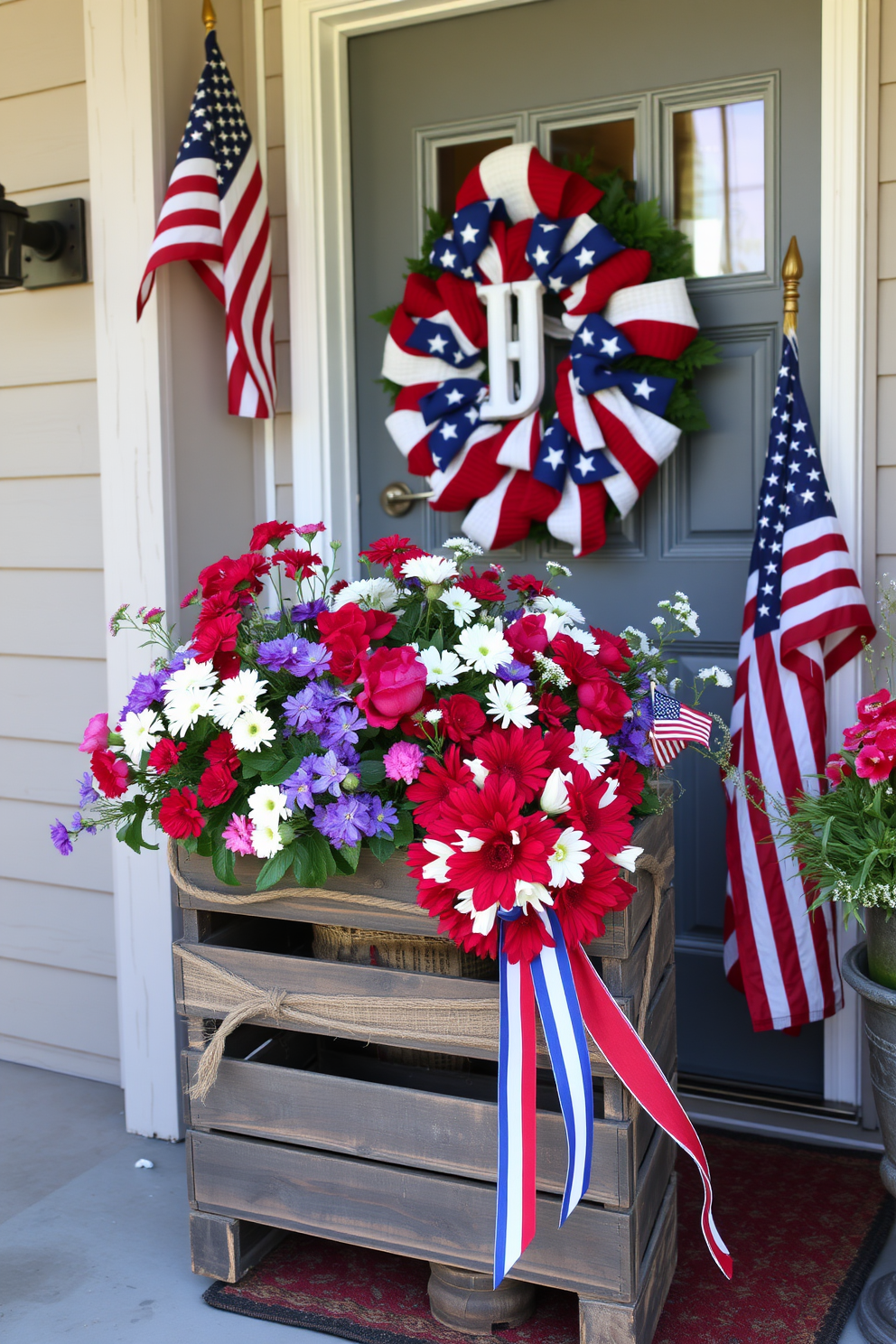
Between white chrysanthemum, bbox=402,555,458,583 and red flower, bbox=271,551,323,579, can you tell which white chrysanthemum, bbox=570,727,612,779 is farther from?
red flower, bbox=271,551,323,579

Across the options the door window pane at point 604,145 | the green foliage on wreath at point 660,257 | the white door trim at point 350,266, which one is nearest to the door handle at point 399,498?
the white door trim at point 350,266

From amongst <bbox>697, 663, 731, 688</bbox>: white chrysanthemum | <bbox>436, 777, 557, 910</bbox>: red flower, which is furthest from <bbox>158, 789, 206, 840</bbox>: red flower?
<bbox>697, 663, 731, 688</bbox>: white chrysanthemum

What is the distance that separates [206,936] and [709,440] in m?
1.30

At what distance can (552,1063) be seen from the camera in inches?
52.1

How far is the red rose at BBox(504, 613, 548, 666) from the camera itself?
1465 millimetres

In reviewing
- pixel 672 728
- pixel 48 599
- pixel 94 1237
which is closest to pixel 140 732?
pixel 672 728

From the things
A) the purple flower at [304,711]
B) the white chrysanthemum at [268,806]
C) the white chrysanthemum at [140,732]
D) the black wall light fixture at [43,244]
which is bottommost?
the white chrysanthemum at [268,806]

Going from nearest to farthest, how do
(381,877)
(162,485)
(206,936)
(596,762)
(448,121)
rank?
(596,762) < (381,877) < (206,936) < (162,485) < (448,121)

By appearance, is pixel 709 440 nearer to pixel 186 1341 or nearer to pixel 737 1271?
pixel 737 1271

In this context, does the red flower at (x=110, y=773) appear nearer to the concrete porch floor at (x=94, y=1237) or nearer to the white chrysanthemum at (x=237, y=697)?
the white chrysanthemum at (x=237, y=697)

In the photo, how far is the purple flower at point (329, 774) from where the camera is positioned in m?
1.33

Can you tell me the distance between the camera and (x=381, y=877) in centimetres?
147

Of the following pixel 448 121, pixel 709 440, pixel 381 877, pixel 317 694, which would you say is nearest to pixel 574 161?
pixel 448 121

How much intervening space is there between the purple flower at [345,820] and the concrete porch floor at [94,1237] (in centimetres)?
77
